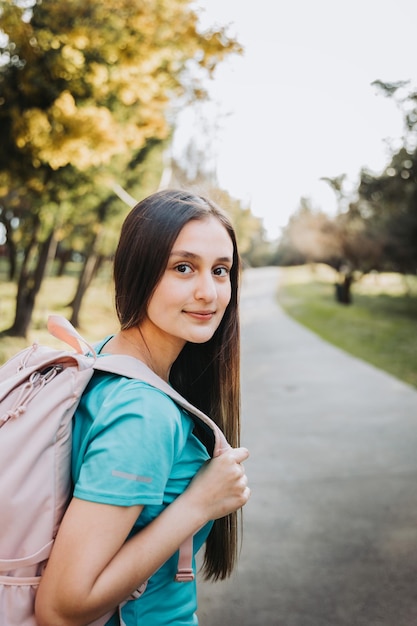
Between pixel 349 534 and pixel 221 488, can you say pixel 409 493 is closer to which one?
pixel 349 534

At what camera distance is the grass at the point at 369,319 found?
40.2 feet

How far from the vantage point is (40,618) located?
112 cm

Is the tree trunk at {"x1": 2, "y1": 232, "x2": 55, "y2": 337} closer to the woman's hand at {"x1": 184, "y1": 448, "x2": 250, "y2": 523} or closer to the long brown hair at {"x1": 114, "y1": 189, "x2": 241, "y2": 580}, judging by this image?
the long brown hair at {"x1": 114, "y1": 189, "x2": 241, "y2": 580}

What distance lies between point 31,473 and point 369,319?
19970mm

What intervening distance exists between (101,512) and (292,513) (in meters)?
3.50

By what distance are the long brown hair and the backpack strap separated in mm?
167

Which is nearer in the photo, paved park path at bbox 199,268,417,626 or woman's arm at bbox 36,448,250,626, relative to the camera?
woman's arm at bbox 36,448,250,626

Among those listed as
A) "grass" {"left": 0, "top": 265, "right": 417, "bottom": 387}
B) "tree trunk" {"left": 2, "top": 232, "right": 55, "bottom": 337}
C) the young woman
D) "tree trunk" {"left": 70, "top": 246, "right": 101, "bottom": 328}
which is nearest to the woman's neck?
the young woman

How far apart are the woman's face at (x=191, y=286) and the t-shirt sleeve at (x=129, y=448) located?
303mm

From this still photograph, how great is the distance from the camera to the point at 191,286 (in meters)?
1.44

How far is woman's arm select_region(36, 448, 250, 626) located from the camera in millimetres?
1057

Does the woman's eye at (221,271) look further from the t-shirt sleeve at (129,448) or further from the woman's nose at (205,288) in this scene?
the t-shirt sleeve at (129,448)

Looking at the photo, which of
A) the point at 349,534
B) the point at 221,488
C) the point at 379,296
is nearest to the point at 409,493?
the point at 349,534

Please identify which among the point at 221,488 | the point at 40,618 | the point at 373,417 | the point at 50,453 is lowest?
the point at 373,417
